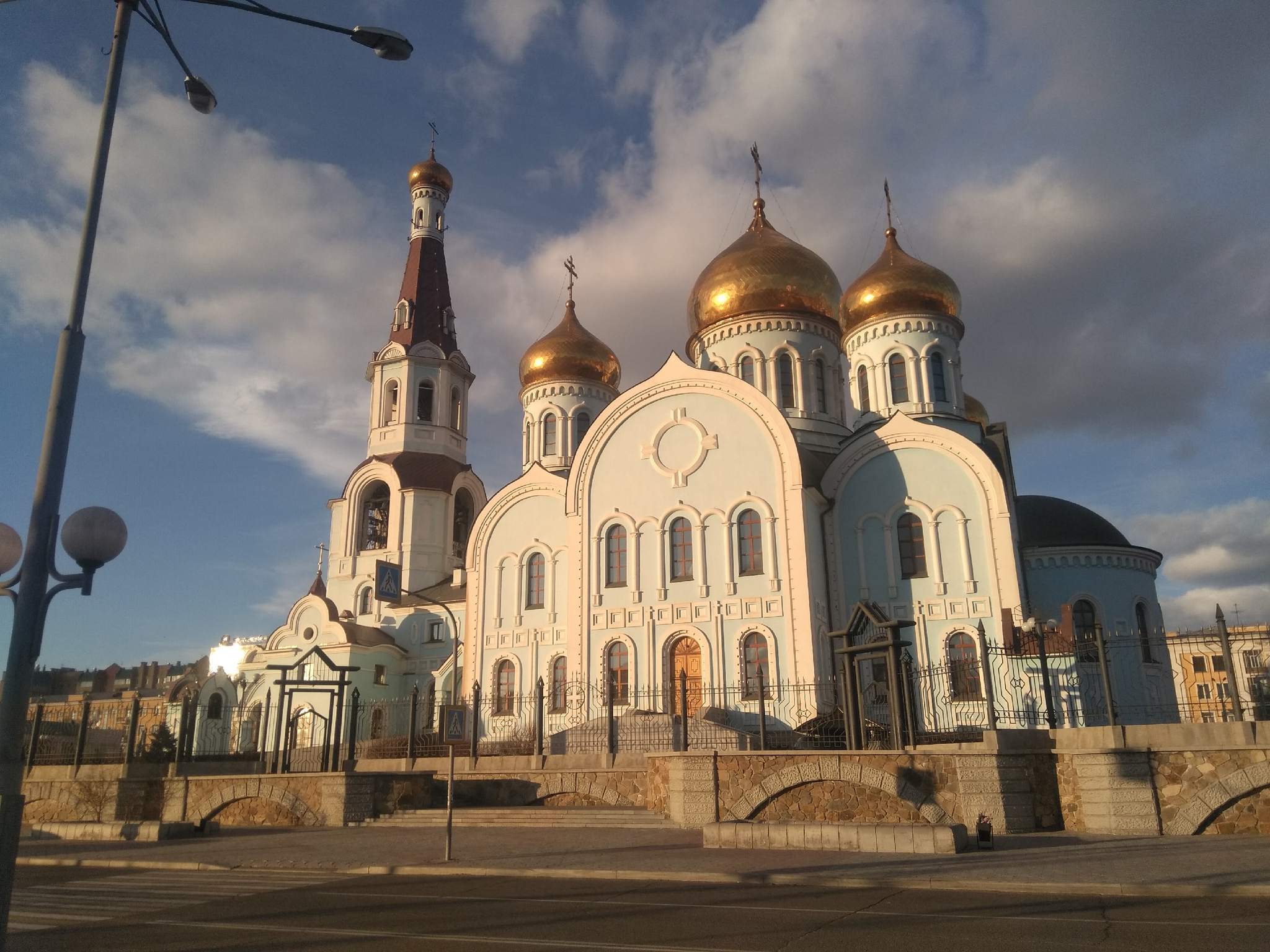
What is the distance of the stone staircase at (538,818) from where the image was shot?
1323 centimetres

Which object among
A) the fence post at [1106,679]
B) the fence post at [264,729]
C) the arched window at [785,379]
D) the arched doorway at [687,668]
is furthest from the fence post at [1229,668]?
the arched window at [785,379]

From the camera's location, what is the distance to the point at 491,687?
25.3 m

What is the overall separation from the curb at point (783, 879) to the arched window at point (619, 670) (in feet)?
42.0

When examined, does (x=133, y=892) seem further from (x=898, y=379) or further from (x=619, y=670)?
(x=898, y=379)

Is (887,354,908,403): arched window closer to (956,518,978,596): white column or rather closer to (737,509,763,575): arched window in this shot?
(956,518,978,596): white column

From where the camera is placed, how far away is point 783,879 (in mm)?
8156

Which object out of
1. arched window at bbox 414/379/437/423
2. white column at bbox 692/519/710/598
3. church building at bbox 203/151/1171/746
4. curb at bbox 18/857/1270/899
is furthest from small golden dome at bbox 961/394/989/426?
curb at bbox 18/857/1270/899

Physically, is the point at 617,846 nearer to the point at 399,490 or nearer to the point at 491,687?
the point at 491,687

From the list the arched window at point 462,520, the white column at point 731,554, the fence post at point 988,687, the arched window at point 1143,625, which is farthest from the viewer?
the arched window at point 462,520

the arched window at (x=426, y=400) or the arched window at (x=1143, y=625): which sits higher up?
the arched window at (x=426, y=400)

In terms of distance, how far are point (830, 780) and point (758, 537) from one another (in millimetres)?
11219

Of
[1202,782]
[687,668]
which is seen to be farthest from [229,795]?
[1202,782]

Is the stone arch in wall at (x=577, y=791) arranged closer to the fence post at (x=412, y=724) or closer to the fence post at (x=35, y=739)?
the fence post at (x=412, y=724)

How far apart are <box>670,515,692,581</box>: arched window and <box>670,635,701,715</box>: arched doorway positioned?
1569 mm
